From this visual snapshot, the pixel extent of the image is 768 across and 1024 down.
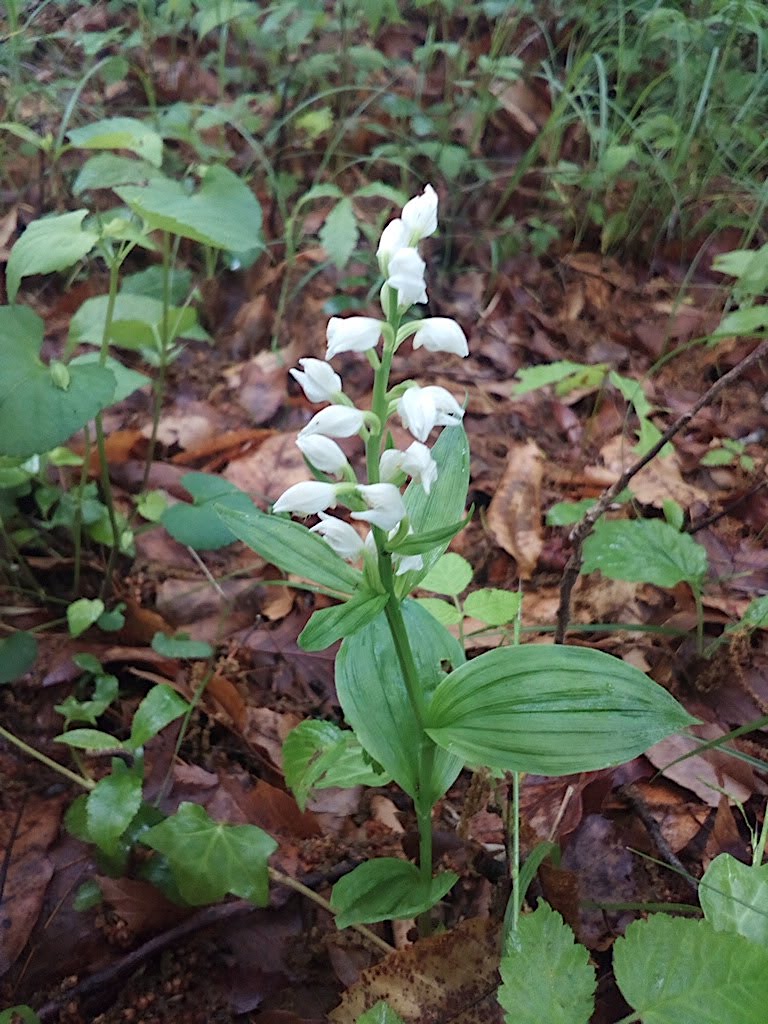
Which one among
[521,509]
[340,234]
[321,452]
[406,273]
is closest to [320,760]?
[321,452]

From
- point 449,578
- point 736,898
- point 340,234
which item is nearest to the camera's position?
point 736,898

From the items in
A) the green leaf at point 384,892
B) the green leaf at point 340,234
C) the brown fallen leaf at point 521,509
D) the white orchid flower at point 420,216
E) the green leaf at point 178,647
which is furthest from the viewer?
the green leaf at point 340,234

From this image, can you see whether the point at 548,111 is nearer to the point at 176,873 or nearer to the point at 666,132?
the point at 666,132

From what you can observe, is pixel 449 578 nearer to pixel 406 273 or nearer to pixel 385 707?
pixel 385 707

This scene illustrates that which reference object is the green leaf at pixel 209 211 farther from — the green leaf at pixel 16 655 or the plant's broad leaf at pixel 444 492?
the green leaf at pixel 16 655

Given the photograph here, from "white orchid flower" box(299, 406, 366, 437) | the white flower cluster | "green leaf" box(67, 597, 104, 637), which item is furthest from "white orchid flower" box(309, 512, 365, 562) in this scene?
"green leaf" box(67, 597, 104, 637)

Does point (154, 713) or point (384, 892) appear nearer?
point (384, 892)

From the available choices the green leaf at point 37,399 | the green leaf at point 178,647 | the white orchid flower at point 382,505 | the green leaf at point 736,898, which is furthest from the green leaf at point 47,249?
the green leaf at point 736,898
